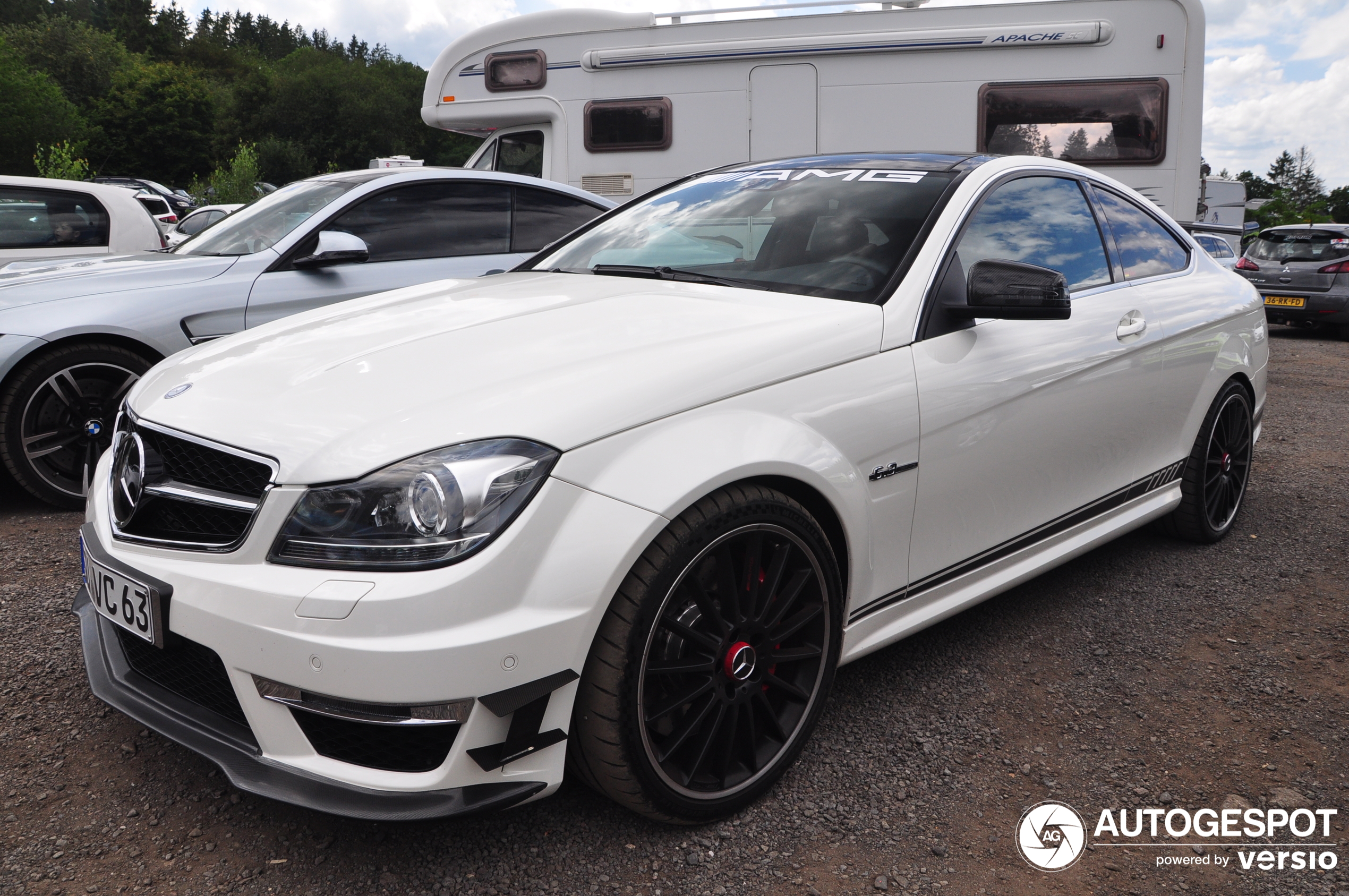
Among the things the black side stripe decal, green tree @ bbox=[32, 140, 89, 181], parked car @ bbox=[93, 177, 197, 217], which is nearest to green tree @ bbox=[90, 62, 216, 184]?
parked car @ bbox=[93, 177, 197, 217]

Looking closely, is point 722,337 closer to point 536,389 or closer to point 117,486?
point 536,389

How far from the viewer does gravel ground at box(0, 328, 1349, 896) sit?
2.06 metres

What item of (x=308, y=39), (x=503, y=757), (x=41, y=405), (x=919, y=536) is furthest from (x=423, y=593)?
(x=308, y=39)

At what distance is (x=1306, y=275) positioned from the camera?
→ 42.6ft

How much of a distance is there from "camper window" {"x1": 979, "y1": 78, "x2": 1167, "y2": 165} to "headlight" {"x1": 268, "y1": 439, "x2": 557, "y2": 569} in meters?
6.88

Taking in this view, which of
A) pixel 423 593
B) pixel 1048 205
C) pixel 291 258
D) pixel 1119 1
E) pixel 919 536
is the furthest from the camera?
pixel 1119 1

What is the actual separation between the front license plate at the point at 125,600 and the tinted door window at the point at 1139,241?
10.3ft

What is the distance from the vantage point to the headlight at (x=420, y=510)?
1.79 meters

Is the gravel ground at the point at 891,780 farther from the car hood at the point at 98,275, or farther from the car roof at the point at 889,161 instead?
the car roof at the point at 889,161

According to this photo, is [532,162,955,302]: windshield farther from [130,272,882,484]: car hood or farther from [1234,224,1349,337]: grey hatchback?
[1234,224,1349,337]: grey hatchback

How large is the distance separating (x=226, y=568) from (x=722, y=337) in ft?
3.77

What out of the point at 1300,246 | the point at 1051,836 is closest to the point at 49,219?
the point at 1051,836

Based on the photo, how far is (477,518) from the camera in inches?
71.0

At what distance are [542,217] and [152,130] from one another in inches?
2585
